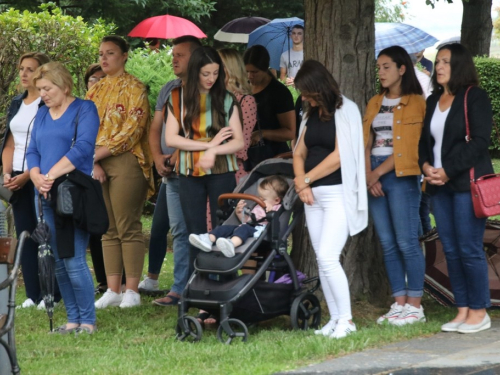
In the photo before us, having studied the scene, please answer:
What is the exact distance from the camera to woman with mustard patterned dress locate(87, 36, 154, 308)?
8.04m

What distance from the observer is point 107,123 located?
26.4ft

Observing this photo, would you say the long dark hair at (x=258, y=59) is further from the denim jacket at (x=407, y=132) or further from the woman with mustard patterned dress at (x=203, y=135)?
the denim jacket at (x=407, y=132)

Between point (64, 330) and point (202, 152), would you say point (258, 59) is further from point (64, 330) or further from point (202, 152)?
point (64, 330)

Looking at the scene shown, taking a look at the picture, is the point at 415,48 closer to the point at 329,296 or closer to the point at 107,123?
the point at 107,123

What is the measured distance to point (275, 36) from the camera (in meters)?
12.3

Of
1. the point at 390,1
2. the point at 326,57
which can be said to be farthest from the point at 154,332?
the point at 390,1

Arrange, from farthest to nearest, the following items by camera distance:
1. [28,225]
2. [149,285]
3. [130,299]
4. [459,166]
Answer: [149,285] → [28,225] → [130,299] → [459,166]

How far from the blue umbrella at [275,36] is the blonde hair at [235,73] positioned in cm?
422

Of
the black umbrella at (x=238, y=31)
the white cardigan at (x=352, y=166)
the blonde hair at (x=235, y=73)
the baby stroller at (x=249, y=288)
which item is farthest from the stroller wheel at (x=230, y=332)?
the black umbrella at (x=238, y=31)

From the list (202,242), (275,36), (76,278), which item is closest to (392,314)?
(202,242)

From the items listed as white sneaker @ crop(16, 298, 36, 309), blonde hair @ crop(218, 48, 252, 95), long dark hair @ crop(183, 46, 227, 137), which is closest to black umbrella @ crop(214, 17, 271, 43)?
blonde hair @ crop(218, 48, 252, 95)

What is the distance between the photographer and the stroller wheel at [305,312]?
6620mm

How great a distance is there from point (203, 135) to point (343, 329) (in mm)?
1859

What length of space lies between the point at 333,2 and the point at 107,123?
7.13ft
